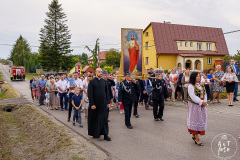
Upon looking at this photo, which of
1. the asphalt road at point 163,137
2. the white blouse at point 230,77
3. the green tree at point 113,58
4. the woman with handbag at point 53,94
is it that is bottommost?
the asphalt road at point 163,137

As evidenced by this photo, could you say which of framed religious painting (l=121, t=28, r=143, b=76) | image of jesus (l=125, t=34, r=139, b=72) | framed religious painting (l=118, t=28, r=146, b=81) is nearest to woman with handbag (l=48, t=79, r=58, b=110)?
framed religious painting (l=118, t=28, r=146, b=81)

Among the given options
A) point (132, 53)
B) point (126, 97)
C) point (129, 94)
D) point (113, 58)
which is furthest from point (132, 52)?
point (113, 58)

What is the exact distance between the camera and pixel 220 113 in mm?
9656

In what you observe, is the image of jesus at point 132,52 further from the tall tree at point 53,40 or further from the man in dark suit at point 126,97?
the tall tree at point 53,40

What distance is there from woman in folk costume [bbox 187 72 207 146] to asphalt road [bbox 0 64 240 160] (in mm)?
399

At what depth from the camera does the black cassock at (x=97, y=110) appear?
6.63m

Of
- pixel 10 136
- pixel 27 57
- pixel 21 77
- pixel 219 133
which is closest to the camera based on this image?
pixel 219 133

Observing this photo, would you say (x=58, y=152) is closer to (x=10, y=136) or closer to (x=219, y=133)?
(x=10, y=136)

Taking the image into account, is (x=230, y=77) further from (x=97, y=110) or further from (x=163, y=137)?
(x=97, y=110)

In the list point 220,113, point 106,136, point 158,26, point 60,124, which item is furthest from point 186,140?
point 158,26

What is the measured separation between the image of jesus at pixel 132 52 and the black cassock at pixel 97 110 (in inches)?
185

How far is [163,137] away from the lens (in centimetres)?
658

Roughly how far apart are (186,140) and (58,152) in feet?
11.2

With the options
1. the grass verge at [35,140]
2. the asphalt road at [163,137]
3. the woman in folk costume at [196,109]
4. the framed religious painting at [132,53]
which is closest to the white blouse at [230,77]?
the asphalt road at [163,137]
